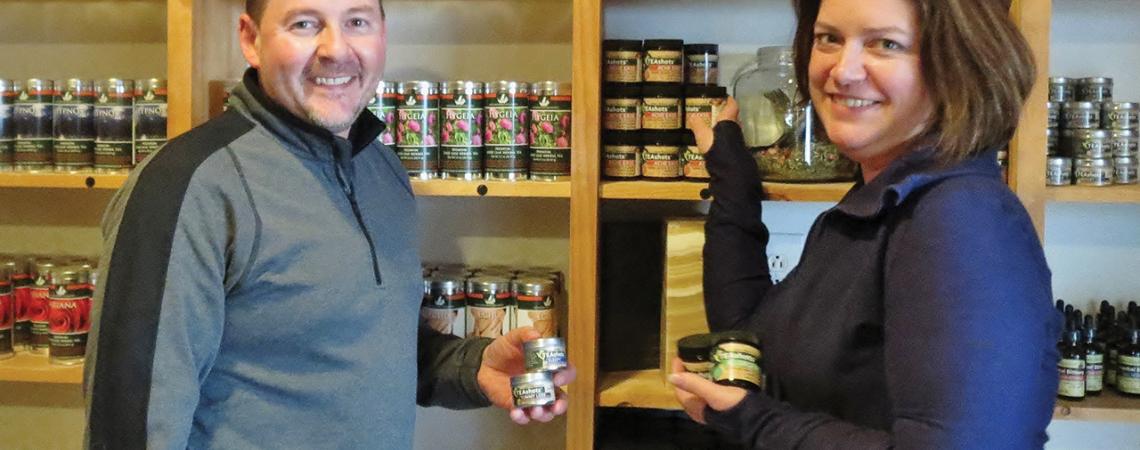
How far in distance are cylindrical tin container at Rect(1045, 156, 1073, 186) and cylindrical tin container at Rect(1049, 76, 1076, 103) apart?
0.37 feet

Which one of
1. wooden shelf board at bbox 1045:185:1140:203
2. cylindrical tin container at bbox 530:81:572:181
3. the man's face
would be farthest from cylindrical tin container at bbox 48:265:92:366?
wooden shelf board at bbox 1045:185:1140:203

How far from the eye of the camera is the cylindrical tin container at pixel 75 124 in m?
1.75

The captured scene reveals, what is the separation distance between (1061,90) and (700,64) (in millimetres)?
606

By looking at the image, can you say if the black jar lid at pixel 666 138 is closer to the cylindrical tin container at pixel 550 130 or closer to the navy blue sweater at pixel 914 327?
the cylindrical tin container at pixel 550 130

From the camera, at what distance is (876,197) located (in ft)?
3.50

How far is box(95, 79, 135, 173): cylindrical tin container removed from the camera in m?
1.74

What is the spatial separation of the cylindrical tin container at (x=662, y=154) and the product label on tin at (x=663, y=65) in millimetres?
88

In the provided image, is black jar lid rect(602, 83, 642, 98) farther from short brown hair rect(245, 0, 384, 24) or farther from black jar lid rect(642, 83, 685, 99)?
short brown hair rect(245, 0, 384, 24)

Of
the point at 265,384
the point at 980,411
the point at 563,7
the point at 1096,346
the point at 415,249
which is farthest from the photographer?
the point at 563,7

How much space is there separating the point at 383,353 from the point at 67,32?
1184 mm

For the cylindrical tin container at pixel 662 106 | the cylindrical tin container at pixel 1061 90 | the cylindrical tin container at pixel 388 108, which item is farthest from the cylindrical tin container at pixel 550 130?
the cylindrical tin container at pixel 1061 90

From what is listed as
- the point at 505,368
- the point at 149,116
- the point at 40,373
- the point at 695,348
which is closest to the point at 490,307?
the point at 505,368

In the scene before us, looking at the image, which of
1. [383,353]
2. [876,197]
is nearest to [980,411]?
[876,197]

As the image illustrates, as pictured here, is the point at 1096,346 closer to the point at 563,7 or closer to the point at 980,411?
the point at 980,411
